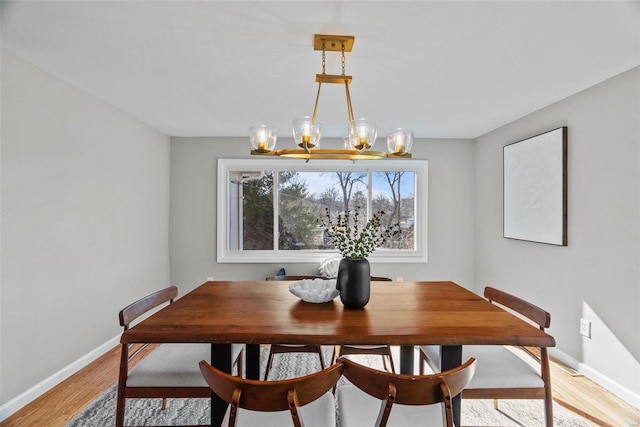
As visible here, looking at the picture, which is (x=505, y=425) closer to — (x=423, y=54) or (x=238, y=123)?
(x=423, y=54)

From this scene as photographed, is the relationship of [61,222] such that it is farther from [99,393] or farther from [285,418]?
[285,418]

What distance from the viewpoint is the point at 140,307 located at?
173cm

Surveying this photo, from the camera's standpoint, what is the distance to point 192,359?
166cm

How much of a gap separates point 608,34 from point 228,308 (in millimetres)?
2474

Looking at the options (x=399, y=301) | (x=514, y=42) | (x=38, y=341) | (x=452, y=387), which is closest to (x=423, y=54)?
(x=514, y=42)

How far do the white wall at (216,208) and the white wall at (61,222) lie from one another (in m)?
0.60

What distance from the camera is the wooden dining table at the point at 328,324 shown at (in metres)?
1.24

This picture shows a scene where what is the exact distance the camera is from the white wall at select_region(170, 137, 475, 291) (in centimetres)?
404

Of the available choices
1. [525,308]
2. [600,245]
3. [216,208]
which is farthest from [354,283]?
[216,208]

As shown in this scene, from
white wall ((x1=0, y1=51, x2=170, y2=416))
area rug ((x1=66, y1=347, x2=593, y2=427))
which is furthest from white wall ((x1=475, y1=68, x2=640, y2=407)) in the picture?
white wall ((x1=0, y1=51, x2=170, y2=416))

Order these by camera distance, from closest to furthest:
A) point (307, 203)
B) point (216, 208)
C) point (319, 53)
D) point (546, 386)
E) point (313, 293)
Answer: point (546, 386) < point (313, 293) < point (319, 53) < point (216, 208) < point (307, 203)

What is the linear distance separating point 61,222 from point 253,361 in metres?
1.84

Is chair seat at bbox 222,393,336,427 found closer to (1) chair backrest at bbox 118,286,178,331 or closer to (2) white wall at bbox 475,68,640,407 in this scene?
(1) chair backrest at bbox 118,286,178,331

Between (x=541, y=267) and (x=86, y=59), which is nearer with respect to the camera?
(x=86, y=59)
